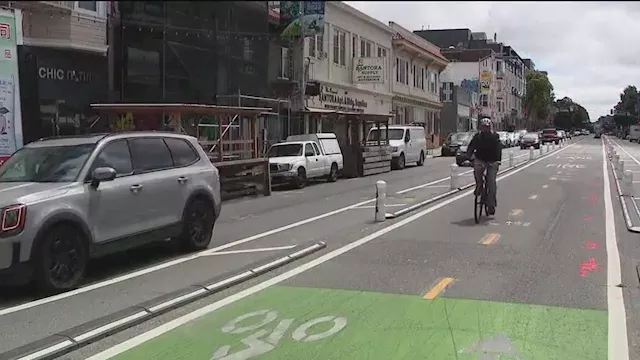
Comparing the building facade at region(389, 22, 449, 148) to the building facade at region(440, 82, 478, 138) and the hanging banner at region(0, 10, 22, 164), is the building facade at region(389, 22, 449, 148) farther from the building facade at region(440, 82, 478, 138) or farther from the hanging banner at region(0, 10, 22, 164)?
the hanging banner at region(0, 10, 22, 164)

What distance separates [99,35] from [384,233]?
9.39 meters

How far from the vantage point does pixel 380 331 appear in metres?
5.90

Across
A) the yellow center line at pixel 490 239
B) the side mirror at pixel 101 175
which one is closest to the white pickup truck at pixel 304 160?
the yellow center line at pixel 490 239

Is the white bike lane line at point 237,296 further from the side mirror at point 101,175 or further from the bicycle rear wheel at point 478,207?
the side mirror at point 101,175

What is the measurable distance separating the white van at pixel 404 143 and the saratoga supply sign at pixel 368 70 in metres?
3.93

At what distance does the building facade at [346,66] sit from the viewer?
31562mm

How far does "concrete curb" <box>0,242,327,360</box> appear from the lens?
538cm

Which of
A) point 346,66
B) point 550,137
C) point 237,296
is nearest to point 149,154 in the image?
point 237,296

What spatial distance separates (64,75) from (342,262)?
11067 mm

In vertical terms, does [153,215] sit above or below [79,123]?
below

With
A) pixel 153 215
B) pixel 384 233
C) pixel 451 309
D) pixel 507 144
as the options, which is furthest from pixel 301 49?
pixel 507 144

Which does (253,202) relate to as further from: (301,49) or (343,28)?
(343,28)

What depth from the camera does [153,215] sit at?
8.66m

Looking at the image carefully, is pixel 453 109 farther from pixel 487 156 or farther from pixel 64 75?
pixel 487 156
